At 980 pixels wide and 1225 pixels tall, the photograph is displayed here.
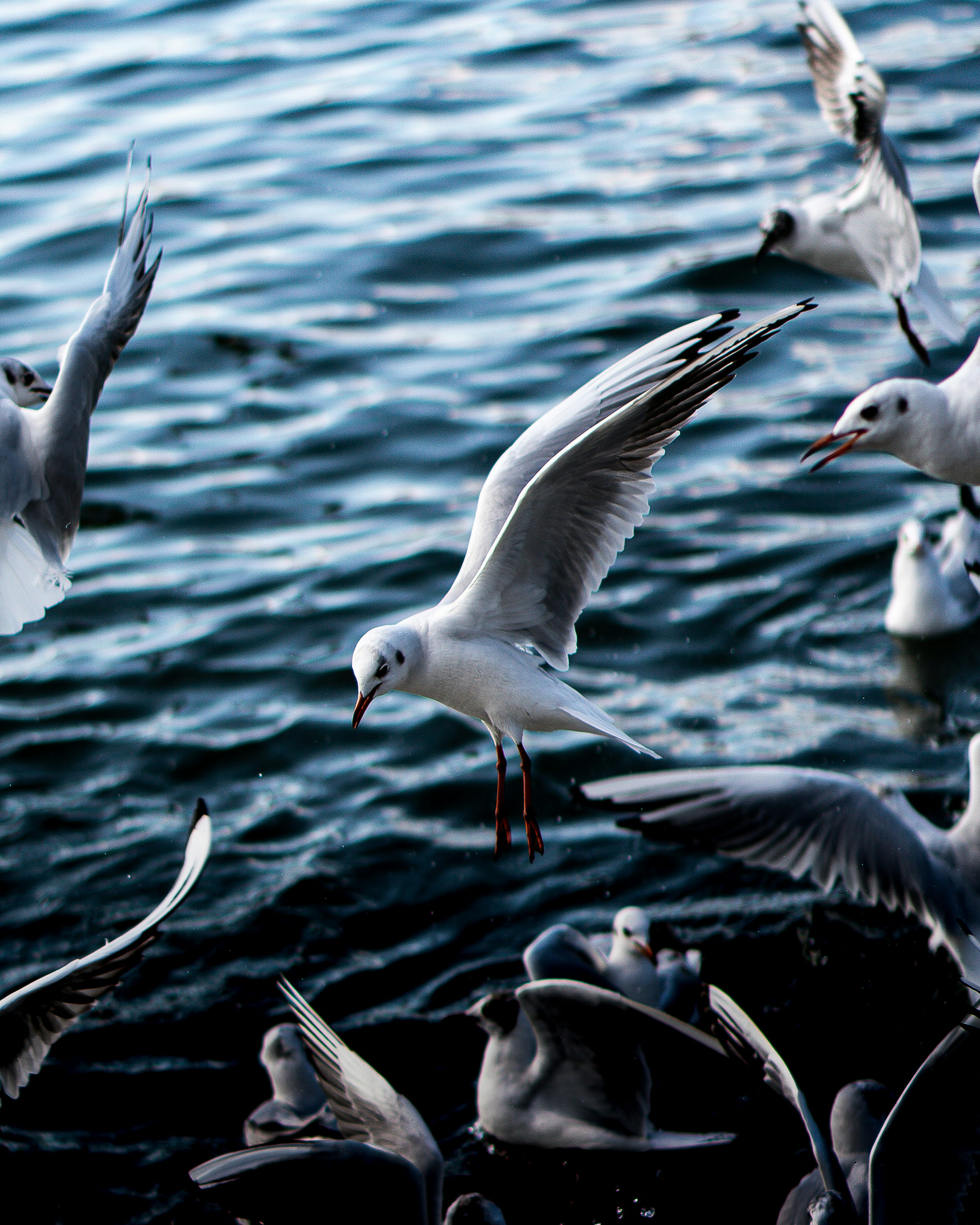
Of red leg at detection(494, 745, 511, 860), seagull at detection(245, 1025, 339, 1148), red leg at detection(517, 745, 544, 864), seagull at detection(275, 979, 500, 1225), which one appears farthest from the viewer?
seagull at detection(245, 1025, 339, 1148)

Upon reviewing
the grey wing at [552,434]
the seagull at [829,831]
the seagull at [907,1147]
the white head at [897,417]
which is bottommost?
the seagull at [907,1147]

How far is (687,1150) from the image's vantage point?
5602mm

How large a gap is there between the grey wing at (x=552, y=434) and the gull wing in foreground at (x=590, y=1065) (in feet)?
5.00

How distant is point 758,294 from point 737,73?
437cm

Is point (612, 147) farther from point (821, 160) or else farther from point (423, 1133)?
point (423, 1133)

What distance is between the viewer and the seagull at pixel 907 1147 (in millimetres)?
4738

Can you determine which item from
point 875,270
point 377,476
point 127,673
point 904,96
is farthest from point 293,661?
point 904,96

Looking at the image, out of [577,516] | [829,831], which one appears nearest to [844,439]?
[829,831]

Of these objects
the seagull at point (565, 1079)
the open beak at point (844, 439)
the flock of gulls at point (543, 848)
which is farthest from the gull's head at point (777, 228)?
the seagull at point (565, 1079)

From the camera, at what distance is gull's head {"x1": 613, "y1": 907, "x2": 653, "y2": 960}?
19.9 feet

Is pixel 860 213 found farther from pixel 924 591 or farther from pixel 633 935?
pixel 633 935

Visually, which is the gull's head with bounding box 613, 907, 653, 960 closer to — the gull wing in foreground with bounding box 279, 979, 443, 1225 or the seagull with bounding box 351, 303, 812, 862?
the gull wing in foreground with bounding box 279, 979, 443, 1225

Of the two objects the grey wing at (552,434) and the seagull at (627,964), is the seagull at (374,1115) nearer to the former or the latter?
the seagull at (627,964)

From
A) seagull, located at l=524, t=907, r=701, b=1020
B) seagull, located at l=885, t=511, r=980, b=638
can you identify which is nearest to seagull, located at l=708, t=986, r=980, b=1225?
seagull, located at l=524, t=907, r=701, b=1020
